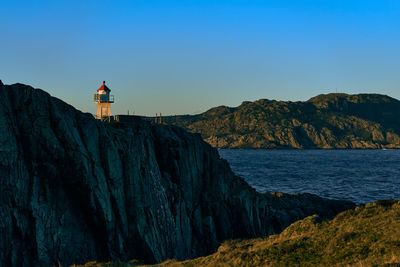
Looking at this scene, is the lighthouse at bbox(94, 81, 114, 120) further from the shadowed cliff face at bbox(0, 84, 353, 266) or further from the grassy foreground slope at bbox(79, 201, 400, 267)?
the grassy foreground slope at bbox(79, 201, 400, 267)

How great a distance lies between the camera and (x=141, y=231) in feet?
94.4

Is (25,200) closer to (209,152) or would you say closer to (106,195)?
(106,195)

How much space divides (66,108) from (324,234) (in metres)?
21.1

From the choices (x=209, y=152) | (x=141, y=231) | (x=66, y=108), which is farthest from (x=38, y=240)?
(x=209, y=152)

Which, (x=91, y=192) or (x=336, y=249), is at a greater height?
(x=91, y=192)

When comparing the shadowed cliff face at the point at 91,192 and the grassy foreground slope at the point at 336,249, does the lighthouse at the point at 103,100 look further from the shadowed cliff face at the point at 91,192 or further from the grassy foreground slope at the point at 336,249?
the grassy foreground slope at the point at 336,249

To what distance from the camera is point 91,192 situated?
26.4m

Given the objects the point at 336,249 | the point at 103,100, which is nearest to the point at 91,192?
the point at 336,249

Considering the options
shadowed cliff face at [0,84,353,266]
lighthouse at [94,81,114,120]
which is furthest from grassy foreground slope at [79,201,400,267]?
lighthouse at [94,81,114,120]

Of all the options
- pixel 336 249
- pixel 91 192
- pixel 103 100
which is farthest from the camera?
pixel 103 100

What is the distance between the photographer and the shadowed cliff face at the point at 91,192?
22.8 metres

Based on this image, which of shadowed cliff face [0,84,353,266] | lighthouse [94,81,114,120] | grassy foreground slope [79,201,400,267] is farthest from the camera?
lighthouse [94,81,114,120]

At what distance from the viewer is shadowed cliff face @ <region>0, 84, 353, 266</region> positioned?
22.8 m

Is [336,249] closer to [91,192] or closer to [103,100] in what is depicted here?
[91,192]
